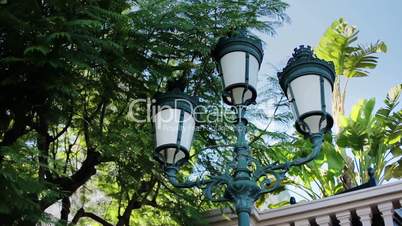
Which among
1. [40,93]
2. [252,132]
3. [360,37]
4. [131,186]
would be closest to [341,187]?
→ [360,37]

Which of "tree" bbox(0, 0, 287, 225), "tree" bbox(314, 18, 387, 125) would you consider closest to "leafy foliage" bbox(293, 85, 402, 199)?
"tree" bbox(314, 18, 387, 125)

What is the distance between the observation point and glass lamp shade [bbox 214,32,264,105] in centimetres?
366

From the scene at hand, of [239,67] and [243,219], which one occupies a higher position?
[239,67]

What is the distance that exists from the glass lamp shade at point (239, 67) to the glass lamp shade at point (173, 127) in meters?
0.29

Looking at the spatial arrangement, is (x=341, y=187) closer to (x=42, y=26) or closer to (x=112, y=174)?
(x=112, y=174)

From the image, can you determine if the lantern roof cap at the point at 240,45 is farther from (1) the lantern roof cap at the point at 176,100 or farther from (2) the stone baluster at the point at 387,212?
(2) the stone baluster at the point at 387,212

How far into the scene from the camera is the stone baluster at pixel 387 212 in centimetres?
430

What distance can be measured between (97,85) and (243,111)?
1.99 m

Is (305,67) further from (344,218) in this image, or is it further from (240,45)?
(344,218)

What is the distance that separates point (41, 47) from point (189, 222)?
2010mm

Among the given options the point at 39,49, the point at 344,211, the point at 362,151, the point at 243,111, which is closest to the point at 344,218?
the point at 344,211

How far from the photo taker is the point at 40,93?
489cm

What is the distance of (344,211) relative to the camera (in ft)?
14.7

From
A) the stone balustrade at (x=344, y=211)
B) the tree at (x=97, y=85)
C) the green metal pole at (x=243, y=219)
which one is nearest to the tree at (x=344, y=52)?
the tree at (x=97, y=85)
